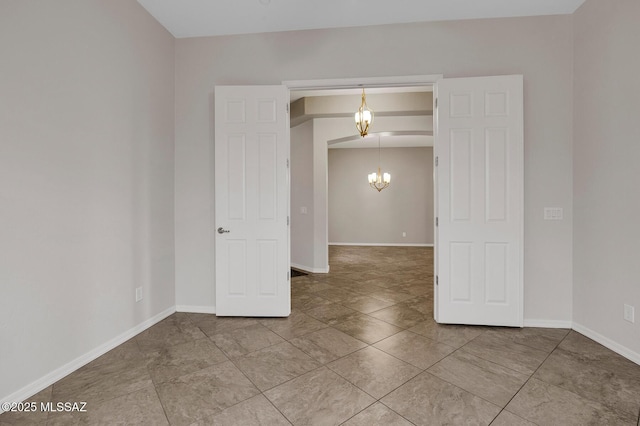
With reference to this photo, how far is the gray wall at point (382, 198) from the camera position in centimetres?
829

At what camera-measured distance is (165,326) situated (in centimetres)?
275

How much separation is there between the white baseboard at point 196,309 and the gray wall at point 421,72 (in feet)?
0.16

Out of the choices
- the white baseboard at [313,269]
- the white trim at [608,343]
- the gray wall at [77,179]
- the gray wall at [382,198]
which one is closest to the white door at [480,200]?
the white trim at [608,343]

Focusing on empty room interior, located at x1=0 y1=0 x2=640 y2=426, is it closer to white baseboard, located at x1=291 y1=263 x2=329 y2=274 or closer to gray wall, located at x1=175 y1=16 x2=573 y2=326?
gray wall, located at x1=175 y1=16 x2=573 y2=326

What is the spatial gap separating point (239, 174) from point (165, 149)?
0.85 metres

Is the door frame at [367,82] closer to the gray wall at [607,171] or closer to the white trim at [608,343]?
the gray wall at [607,171]

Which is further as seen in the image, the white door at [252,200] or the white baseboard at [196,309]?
the white baseboard at [196,309]

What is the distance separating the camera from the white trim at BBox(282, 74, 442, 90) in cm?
285

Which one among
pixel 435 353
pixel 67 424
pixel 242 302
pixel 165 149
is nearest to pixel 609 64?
pixel 435 353

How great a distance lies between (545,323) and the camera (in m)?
2.73

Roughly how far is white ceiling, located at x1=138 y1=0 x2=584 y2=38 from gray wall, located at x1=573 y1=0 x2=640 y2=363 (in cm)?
50

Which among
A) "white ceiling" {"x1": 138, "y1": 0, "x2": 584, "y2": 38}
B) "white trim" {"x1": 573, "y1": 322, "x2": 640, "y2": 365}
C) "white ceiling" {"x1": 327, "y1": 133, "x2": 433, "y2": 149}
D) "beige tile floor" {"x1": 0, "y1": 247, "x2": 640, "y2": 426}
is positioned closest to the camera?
"beige tile floor" {"x1": 0, "y1": 247, "x2": 640, "y2": 426}

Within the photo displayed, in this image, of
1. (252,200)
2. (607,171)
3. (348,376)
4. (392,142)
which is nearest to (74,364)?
(252,200)

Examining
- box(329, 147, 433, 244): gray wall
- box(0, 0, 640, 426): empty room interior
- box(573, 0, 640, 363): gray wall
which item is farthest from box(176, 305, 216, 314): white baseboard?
box(329, 147, 433, 244): gray wall
